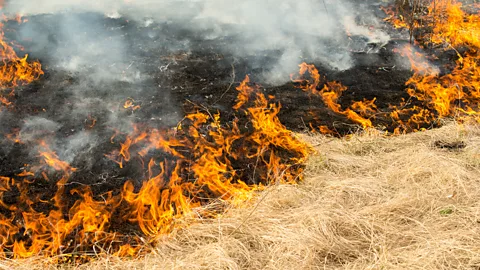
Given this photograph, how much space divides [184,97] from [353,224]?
132 inches

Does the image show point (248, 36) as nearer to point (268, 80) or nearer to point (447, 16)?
point (268, 80)

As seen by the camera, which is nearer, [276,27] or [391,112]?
[391,112]

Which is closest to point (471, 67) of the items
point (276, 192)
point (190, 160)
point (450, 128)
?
point (450, 128)

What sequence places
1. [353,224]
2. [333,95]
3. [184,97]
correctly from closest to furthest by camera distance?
1. [353,224]
2. [184,97]
3. [333,95]

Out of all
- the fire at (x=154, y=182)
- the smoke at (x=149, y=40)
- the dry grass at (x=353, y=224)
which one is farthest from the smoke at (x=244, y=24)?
the dry grass at (x=353, y=224)

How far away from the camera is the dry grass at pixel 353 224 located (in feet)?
13.4

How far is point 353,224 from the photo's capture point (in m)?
4.41

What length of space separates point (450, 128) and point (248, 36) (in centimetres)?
393

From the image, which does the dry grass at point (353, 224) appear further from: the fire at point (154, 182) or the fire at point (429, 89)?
the fire at point (429, 89)

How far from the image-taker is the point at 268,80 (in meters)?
7.17

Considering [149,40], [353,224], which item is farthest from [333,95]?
[149,40]

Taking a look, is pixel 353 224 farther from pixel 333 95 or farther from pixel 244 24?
pixel 244 24

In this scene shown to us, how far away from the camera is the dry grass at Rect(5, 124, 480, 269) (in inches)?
161

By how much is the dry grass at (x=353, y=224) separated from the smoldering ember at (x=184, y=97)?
0.33 metres
